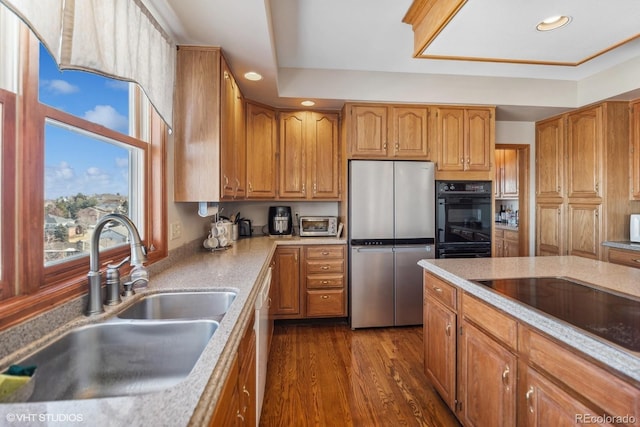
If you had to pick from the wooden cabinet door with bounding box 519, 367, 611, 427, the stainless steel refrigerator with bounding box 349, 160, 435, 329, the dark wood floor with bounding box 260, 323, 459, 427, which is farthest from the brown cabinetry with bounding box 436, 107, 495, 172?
the wooden cabinet door with bounding box 519, 367, 611, 427

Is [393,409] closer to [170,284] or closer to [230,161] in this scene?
[170,284]

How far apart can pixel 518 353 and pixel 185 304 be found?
1402 millimetres

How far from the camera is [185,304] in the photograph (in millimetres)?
1320

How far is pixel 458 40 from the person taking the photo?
1979 millimetres

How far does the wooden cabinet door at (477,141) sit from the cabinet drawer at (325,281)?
5.86ft

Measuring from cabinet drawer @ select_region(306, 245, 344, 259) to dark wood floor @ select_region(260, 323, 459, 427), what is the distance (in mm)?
A: 744

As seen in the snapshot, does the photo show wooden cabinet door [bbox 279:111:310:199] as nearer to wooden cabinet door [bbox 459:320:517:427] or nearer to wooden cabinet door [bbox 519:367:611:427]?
wooden cabinet door [bbox 459:320:517:427]

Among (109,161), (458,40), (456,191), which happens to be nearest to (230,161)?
(109,161)

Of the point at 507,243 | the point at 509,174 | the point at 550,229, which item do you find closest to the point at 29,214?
the point at 550,229

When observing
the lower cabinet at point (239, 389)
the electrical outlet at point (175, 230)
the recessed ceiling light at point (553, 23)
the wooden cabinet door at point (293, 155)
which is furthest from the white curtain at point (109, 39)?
the recessed ceiling light at point (553, 23)

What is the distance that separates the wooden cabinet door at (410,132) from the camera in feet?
9.88

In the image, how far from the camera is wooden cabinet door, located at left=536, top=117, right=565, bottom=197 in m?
3.30

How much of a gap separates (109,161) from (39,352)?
92cm

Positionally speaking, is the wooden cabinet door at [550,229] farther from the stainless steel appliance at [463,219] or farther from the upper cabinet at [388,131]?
the upper cabinet at [388,131]
